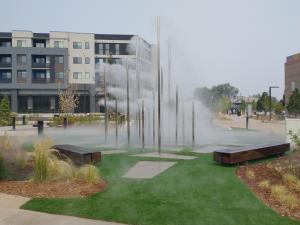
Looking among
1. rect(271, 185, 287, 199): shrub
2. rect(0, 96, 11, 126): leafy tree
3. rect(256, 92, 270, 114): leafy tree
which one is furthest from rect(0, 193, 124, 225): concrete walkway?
rect(256, 92, 270, 114): leafy tree

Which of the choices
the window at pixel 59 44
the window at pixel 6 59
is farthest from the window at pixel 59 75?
the window at pixel 6 59

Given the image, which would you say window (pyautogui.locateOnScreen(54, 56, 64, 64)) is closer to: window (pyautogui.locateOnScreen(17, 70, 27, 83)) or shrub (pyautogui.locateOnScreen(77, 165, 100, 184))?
window (pyautogui.locateOnScreen(17, 70, 27, 83))

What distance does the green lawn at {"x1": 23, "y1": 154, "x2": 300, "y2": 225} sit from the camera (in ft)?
21.8

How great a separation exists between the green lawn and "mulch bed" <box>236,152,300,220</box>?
0.26 metres

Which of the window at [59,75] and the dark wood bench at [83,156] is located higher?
the window at [59,75]

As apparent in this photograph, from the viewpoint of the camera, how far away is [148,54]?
25.3 metres

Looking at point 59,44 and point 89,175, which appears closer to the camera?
point 89,175

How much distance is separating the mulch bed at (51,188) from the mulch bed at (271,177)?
3.85 meters

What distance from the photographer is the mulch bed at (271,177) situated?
7339mm

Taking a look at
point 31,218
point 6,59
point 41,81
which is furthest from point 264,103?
point 31,218

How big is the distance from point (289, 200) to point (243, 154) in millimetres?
4399

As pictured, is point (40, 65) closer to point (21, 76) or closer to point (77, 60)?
point (21, 76)

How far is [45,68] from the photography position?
70.1 m

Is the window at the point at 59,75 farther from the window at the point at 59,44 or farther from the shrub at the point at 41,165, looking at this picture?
the shrub at the point at 41,165
